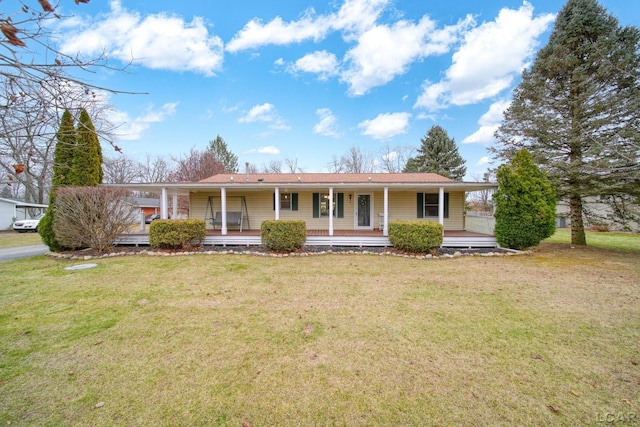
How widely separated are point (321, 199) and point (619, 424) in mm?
10752

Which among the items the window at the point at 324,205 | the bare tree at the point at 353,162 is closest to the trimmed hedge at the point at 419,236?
the window at the point at 324,205

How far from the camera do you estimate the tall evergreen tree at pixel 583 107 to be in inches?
356

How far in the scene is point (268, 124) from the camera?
70.0 ft

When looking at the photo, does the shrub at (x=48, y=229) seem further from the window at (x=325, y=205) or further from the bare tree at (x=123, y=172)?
the bare tree at (x=123, y=172)

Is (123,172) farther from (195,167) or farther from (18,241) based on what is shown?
(18,241)

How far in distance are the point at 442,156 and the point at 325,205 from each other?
18.1m

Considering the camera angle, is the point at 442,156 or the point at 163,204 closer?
the point at 163,204

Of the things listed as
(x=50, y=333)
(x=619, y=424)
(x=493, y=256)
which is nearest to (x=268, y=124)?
(x=493, y=256)

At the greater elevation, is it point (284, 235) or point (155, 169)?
point (155, 169)

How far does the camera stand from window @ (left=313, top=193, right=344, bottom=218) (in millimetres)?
12203

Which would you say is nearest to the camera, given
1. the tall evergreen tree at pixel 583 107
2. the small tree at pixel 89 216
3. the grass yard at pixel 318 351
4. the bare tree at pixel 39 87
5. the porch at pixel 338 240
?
the bare tree at pixel 39 87

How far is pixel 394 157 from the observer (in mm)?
30234

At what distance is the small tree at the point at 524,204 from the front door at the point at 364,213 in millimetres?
5025

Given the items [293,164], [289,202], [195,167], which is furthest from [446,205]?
[195,167]
